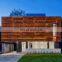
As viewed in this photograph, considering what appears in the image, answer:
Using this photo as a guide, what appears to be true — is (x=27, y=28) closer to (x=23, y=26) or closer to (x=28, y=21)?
(x=23, y=26)

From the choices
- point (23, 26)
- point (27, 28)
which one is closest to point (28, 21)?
point (23, 26)

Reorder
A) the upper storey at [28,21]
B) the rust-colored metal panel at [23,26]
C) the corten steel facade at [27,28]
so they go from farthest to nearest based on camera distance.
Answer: the upper storey at [28,21] → the rust-colored metal panel at [23,26] → the corten steel facade at [27,28]

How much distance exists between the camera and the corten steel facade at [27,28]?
225 ft

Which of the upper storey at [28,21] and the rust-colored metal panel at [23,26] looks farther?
the upper storey at [28,21]

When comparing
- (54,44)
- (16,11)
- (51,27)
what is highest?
(16,11)

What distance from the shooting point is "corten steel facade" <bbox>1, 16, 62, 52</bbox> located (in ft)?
225

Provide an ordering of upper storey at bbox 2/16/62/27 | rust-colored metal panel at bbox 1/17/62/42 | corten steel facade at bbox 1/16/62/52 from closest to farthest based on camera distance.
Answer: corten steel facade at bbox 1/16/62/52 → rust-colored metal panel at bbox 1/17/62/42 → upper storey at bbox 2/16/62/27

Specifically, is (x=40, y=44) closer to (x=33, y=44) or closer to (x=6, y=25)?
(x=33, y=44)

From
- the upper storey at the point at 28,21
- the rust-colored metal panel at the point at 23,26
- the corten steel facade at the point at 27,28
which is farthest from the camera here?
the upper storey at the point at 28,21

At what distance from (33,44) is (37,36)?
40.5 ft

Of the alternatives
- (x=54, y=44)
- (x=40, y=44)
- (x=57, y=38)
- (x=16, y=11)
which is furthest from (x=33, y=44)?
(x=16, y=11)

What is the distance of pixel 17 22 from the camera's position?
229 feet

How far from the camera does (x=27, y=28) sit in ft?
224

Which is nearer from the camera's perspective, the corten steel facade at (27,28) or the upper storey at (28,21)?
the corten steel facade at (27,28)
